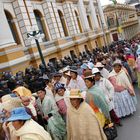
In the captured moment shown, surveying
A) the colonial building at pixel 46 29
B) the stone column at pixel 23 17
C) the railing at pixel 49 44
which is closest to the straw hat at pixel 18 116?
the colonial building at pixel 46 29

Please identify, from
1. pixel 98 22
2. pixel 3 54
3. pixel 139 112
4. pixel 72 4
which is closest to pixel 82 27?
pixel 72 4

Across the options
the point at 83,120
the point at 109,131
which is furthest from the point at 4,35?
the point at 83,120

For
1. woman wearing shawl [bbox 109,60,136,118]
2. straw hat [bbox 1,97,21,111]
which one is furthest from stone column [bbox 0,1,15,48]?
straw hat [bbox 1,97,21,111]

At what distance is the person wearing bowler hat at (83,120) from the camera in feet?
19.6

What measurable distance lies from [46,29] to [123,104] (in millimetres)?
19070

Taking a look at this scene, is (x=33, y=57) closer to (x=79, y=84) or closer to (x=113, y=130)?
(x=79, y=84)

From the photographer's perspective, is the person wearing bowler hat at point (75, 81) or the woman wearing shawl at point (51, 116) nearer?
the woman wearing shawl at point (51, 116)

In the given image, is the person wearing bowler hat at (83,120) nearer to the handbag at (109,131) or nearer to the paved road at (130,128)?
the handbag at (109,131)

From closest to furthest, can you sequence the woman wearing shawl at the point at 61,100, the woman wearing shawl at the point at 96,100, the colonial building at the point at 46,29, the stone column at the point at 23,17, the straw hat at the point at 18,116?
the straw hat at the point at 18,116 < the woman wearing shawl at the point at 96,100 < the woman wearing shawl at the point at 61,100 < the colonial building at the point at 46,29 < the stone column at the point at 23,17

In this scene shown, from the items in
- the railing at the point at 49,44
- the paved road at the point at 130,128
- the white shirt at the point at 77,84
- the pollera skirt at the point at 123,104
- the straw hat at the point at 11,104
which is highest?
the straw hat at the point at 11,104

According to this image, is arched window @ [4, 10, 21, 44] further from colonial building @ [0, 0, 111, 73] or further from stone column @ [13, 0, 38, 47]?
stone column @ [13, 0, 38, 47]

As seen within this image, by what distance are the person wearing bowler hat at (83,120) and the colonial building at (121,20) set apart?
61.5m

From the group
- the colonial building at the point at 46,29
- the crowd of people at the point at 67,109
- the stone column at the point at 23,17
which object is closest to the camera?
the crowd of people at the point at 67,109

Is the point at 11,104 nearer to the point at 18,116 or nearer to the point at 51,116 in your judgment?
the point at 51,116
